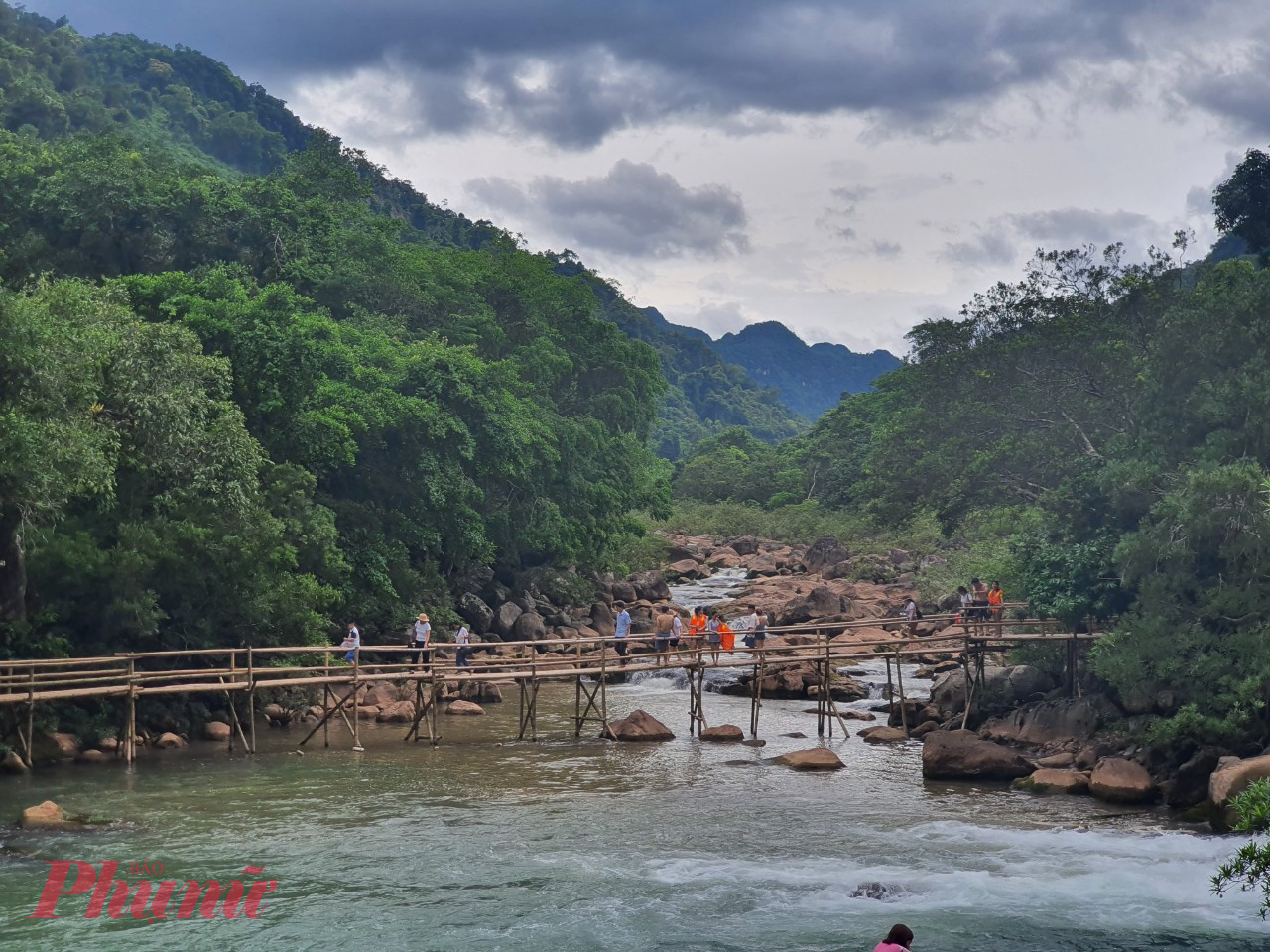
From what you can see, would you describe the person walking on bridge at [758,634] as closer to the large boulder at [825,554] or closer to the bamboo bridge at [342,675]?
the bamboo bridge at [342,675]

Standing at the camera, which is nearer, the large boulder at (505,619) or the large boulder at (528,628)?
the large boulder at (528,628)

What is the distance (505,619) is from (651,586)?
12.6m

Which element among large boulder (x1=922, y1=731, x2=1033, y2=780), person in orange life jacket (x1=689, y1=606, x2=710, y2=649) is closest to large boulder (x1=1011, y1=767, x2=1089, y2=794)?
large boulder (x1=922, y1=731, x2=1033, y2=780)

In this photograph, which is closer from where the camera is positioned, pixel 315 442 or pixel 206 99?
pixel 315 442

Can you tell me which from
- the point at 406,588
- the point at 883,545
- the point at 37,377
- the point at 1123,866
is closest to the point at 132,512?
the point at 37,377

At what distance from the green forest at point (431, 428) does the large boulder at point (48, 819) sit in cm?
556

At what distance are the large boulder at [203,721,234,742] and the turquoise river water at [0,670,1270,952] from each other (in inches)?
47.8


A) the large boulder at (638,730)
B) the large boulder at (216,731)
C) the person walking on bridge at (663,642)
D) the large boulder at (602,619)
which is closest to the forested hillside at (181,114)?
the large boulder at (602,619)

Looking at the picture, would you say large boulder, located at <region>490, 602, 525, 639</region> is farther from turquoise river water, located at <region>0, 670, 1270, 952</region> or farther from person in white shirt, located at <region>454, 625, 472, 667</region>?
turquoise river water, located at <region>0, 670, 1270, 952</region>

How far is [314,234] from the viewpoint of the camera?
143 ft

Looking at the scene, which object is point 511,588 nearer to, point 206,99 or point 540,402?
point 540,402

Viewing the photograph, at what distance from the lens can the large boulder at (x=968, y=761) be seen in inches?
933

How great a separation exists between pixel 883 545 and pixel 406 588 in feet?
105

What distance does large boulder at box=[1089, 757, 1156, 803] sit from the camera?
21.5 meters
